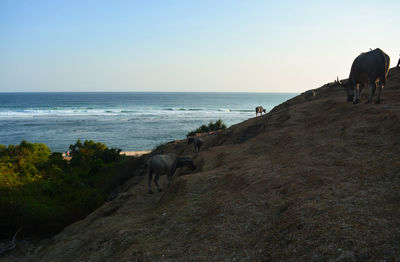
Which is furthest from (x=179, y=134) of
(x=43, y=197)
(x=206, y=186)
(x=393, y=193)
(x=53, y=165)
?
(x=393, y=193)

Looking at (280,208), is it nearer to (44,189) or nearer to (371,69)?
(371,69)

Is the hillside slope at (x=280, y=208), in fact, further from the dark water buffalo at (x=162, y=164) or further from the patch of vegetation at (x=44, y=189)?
the patch of vegetation at (x=44, y=189)

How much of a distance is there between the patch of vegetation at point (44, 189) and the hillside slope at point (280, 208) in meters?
2.33

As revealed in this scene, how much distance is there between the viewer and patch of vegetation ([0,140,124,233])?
12.0m

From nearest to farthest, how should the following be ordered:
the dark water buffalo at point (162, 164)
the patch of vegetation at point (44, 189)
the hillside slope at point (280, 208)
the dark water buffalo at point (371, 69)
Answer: the hillside slope at point (280, 208) < the dark water buffalo at point (162, 164) < the dark water buffalo at point (371, 69) < the patch of vegetation at point (44, 189)

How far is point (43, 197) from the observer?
13.8 meters

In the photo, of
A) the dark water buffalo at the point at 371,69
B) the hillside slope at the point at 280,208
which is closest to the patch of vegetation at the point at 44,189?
the hillside slope at the point at 280,208

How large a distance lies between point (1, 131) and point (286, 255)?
66.6 meters

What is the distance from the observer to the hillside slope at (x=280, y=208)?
4879 mm

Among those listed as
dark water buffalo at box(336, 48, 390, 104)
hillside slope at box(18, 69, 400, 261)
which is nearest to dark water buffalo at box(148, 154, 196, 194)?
hillside slope at box(18, 69, 400, 261)

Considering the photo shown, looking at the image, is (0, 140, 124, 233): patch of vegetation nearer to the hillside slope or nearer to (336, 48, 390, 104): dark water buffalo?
the hillside slope

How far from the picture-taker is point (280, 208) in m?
6.31

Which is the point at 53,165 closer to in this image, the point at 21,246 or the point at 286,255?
the point at 21,246

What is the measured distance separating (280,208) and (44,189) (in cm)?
1323
